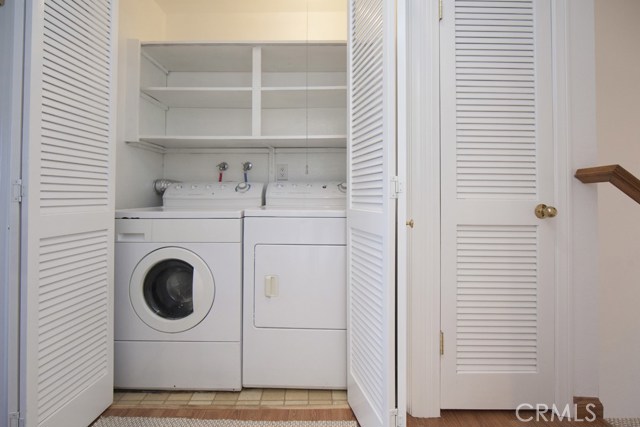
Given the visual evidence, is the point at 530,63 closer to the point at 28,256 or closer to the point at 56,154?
the point at 56,154

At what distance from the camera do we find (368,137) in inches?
50.5

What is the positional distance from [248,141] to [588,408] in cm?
230


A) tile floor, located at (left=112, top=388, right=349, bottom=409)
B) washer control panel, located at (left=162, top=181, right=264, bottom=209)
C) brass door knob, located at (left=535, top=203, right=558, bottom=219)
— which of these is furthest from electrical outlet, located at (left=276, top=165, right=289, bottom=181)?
brass door knob, located at (left=535, top=203, right=558, bottom=219)

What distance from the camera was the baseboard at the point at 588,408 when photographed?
1.43 m

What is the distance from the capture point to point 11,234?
3.57ft

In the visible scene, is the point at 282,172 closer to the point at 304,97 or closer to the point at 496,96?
the point at 304,97

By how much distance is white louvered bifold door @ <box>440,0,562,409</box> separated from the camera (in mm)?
1464

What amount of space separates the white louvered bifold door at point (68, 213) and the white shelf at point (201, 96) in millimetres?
606

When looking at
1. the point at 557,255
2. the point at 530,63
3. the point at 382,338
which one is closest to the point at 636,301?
the point at 557,255

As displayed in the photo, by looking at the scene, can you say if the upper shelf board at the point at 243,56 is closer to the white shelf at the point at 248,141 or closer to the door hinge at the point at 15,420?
the white shelf at the point at 248,141

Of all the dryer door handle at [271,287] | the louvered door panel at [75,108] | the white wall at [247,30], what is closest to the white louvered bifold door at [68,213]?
the louvered door panel at [75,108]

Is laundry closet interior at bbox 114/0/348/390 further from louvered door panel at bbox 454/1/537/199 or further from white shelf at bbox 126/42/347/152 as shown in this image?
louvered door panel at bbox 454/1/537/199

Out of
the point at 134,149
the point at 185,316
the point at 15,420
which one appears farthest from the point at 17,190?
the point at 134,149

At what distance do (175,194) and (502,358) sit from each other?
2.12 meters
